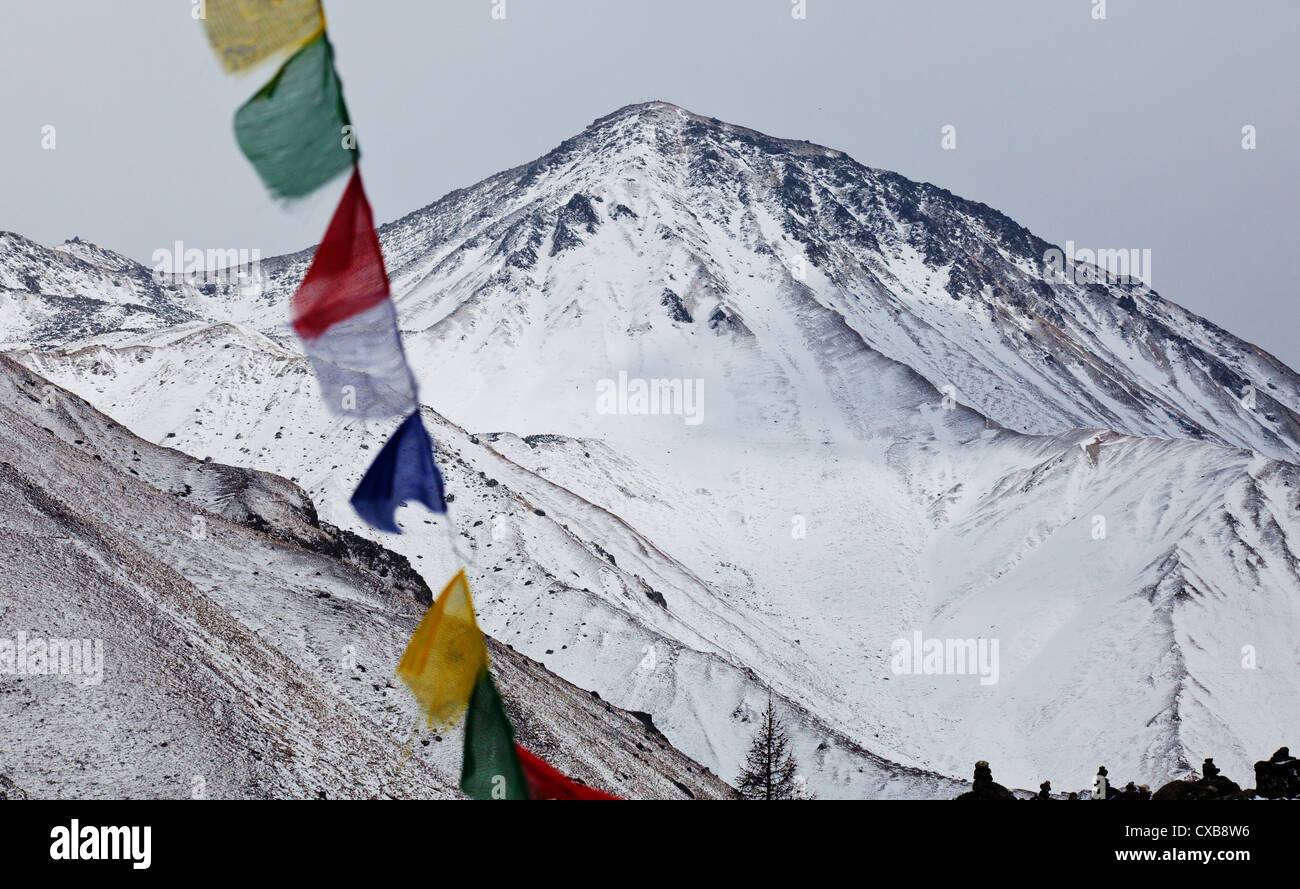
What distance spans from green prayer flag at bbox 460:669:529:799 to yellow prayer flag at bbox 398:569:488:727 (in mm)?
75

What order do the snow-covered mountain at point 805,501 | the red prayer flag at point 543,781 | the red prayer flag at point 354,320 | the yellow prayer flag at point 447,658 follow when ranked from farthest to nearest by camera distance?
the snow-covered mountain at point 805,501
the red prayer flag at point 543,781
the yellow prayer flag at point 447,658
the red prayer flag at point 354,320

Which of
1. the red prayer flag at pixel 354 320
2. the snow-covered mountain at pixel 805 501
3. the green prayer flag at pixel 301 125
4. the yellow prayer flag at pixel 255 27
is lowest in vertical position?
the red prayer flag at pixel 354 320

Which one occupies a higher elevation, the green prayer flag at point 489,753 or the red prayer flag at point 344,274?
the red prayer flag at point 344,274

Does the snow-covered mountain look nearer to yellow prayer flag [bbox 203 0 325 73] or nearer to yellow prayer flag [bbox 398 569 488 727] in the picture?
yellow prayer flag [bbox 398 569 488 727]

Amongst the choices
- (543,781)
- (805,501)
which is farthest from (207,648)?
(805,501)

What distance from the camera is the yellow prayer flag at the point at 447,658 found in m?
7.00

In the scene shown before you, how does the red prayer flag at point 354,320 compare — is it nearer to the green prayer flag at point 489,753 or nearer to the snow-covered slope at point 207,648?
the green prayer flag at point 489,753

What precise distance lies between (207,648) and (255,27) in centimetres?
2262

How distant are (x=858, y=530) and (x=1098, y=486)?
20.8 m

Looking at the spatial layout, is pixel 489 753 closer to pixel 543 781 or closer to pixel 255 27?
pixel 543 781

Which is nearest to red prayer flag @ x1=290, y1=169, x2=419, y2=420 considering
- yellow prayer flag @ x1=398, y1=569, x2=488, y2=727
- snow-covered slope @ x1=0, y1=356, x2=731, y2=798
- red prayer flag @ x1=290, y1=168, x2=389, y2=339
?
red prayer flag @ x1=290, y1=168, x2=389, y2=339

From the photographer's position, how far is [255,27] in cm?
688

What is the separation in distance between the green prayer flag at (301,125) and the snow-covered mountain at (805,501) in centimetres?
5136

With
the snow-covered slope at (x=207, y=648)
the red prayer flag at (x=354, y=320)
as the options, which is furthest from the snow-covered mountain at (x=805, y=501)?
the red prayer flag at (x=354, y=320)
